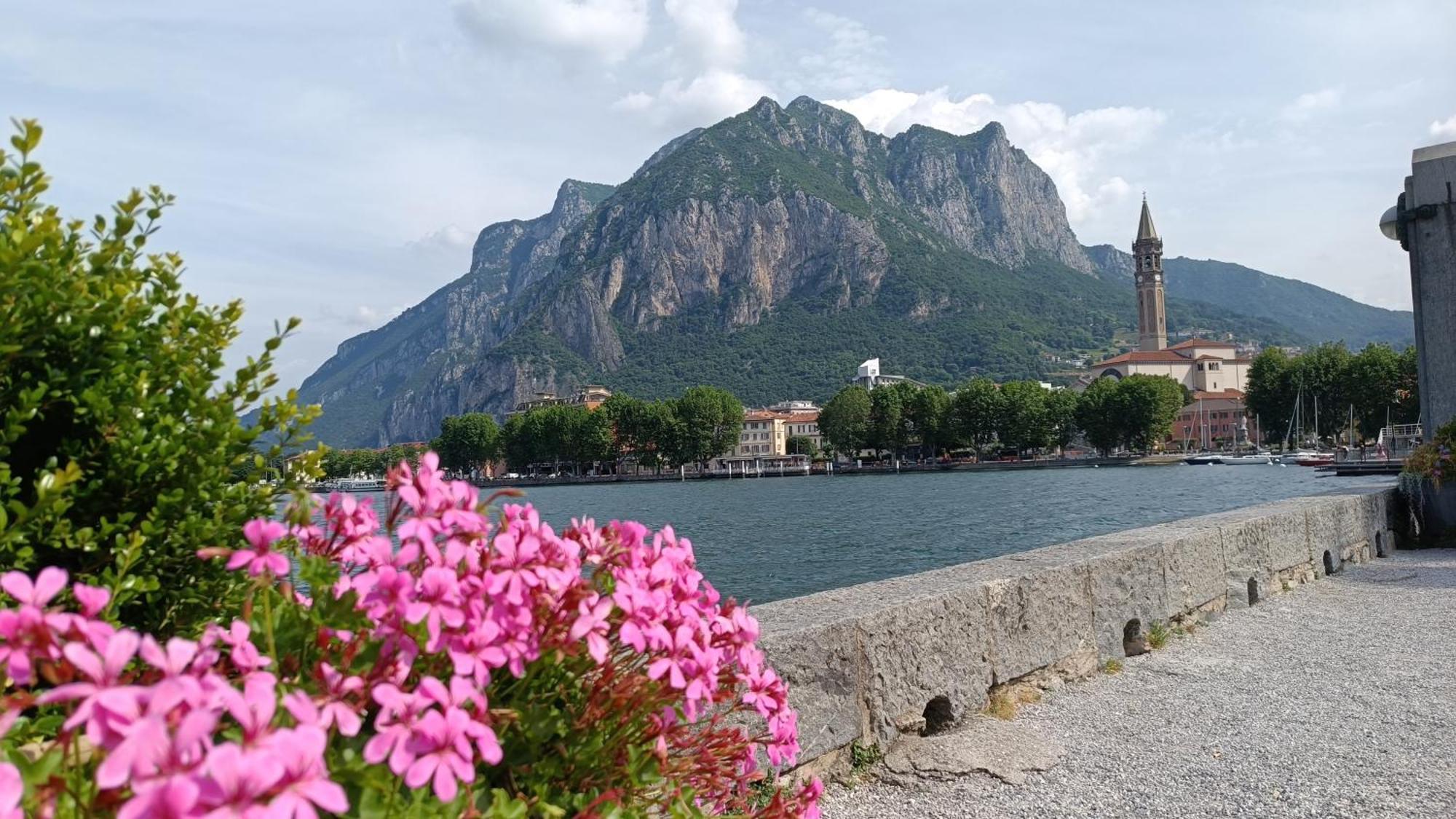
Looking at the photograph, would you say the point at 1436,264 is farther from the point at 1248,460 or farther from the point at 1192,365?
the point at 1192,365

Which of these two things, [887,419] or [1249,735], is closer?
[1249,735]

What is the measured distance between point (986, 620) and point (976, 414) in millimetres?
95838

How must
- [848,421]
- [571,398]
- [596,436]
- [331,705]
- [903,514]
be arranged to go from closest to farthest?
[331,705]
[903,514]
[848,421]
[596,436]
[571,398]

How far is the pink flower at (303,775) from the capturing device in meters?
0.82

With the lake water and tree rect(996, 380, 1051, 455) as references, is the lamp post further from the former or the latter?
tree rect(996, 380, 1051, 455)

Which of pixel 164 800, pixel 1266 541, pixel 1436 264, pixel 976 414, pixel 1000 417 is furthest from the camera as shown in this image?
pixel 976 414

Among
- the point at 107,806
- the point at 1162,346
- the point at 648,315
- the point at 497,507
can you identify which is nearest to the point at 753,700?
the point at 497,507

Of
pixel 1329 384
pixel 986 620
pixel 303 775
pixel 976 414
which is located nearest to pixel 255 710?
pixel 303 775

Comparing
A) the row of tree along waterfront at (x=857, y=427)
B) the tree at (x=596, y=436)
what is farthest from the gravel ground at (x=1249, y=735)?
the tree at (x=596, y=436)

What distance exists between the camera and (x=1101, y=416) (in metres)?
93.2

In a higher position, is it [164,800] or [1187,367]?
[1187,367]

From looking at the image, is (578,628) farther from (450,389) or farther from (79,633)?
(450,389)

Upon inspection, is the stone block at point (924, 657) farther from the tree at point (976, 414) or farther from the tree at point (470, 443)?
the tree at point (470, 443)

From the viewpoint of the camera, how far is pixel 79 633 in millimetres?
934
